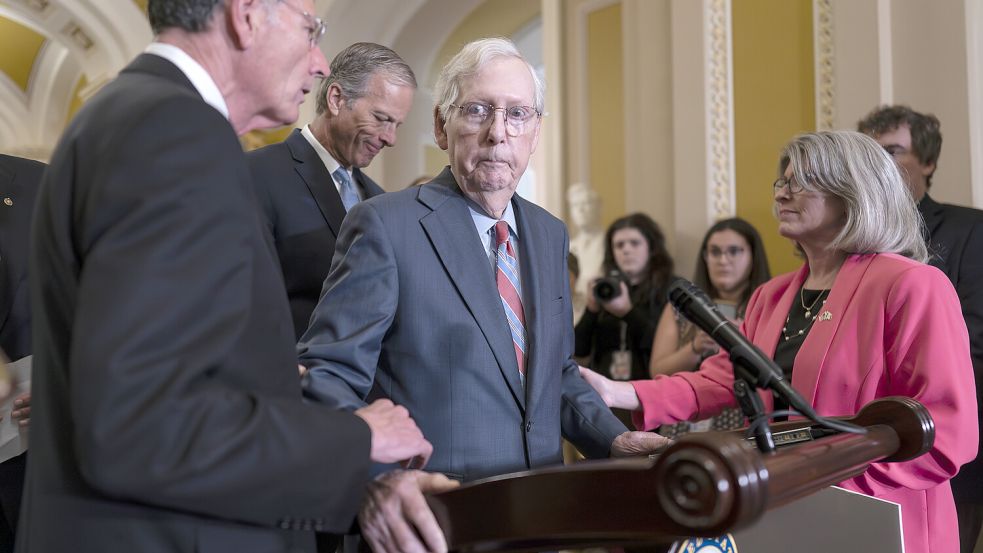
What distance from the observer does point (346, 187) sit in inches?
→ 107

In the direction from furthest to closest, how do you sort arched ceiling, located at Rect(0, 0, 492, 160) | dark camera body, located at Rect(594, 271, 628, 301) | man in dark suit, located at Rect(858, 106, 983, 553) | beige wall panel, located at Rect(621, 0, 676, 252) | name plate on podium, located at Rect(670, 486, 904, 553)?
1. arched ceiling, located at Rect(0, 0, 492, 160)
2. beige wall panel, located at Rect(621, 0, 676, 252)
3. dark camera body, located at Rect(594, 271, 628, 301)
4. man in dark suit, located at Rect(858, 106, 983, 553)
5. name plate on podium, located at Rect(670, 486, 904, 553)

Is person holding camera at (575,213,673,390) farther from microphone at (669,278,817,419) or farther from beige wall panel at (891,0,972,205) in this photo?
microphone at (669,278,817,419)

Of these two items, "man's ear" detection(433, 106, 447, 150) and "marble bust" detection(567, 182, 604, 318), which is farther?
"marble bust" detection(567, 182, 604, 318)

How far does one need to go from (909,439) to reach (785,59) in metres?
3.48

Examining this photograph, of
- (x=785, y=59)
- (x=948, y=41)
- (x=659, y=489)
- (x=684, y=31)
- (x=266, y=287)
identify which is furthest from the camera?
(x=684, y=31)

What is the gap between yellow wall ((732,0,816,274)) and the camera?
461cm

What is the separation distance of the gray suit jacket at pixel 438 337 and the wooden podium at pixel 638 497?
1.57 ft

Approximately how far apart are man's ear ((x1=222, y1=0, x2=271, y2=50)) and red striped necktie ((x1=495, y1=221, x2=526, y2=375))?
2.60 ft

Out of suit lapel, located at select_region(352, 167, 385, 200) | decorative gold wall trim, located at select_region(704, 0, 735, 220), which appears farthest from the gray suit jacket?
decorative gold wall trim, located at select_region(704, 0, 735, 220)

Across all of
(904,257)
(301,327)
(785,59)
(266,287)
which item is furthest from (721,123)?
(266,287)

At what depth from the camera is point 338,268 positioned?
169 centimetres

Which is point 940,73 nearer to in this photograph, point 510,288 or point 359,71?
point 359,71

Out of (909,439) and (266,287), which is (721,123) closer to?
(909,439)

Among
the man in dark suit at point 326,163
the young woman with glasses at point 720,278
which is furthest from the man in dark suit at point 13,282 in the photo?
the young woman with glasses at point 720,278
